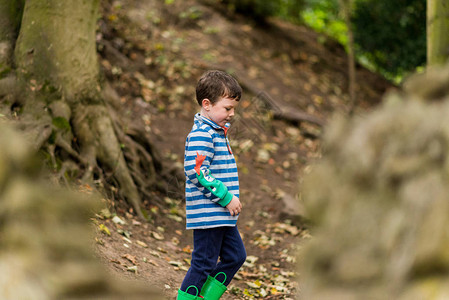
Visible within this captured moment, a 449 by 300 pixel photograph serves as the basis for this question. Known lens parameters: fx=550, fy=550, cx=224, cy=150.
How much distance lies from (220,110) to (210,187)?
1.70 feet

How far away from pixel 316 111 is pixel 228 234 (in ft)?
23.4

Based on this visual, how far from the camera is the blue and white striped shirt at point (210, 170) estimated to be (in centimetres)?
344

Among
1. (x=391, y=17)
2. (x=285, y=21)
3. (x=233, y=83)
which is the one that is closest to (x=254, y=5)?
(x=285, y=21)

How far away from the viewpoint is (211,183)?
3.35m

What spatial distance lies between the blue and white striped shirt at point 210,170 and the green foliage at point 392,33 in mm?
8204

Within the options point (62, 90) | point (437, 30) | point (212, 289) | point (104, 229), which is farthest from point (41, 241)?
point (437, 30)

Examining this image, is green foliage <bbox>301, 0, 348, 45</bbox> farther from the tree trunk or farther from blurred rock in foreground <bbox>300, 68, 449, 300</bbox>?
blurred rock in foreground <bbox>300, 68, 449, 300</bbox>

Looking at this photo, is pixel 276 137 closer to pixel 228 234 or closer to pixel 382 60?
pixel 382 60

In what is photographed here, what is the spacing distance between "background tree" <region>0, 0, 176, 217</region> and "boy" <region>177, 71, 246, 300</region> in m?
1.90

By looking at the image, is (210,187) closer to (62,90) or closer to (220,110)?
(220,110)

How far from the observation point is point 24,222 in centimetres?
185

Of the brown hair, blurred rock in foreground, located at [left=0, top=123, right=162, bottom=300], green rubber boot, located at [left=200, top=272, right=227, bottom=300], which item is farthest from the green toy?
blurred rock in foreground, located at [left=0, top=123, right=162, bottom=300]

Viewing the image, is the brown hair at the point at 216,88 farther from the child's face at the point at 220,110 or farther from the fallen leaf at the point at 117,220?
the fallen leaf at the point at 117,220

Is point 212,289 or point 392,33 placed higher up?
point 392,33
